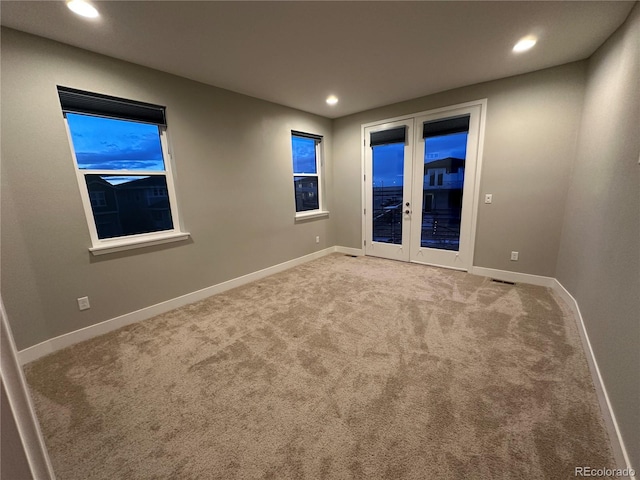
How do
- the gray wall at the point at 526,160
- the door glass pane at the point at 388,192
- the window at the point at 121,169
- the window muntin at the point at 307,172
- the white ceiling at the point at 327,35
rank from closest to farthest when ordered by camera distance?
the white ceiling at the point at 327,35 < the window at the point at 121,169 < the gray wall at the point at 526,160 < the door glass pane at the point at 388,192 < the window muntin at the point at 307,172

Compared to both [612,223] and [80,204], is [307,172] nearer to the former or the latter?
[80,204]

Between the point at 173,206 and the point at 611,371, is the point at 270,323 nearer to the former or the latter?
the point at 173,206

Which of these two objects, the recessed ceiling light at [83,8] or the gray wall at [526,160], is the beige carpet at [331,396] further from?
the recessed ceiling light at [83,8]

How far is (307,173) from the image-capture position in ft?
15.0

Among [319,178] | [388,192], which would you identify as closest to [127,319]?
[319,178]

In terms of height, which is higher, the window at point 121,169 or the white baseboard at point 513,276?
the window at point 121,169

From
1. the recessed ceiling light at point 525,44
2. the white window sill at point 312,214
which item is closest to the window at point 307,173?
the white window sill at point 312,214

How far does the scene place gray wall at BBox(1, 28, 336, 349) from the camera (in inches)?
79.5

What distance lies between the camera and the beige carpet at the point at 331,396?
4.25 ft

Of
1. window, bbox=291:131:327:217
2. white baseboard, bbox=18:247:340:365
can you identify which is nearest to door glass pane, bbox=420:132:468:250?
window, bbox=291:131:327:217

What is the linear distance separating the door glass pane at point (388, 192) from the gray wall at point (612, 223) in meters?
2.04

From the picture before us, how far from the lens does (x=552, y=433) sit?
4.55 feet

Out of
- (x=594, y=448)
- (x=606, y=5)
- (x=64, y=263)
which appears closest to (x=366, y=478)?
(x=594, y=448)

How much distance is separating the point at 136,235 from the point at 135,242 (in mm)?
153
